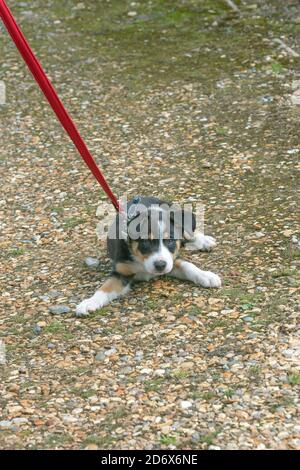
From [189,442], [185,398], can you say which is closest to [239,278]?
[185,398]

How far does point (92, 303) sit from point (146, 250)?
0.49 meters

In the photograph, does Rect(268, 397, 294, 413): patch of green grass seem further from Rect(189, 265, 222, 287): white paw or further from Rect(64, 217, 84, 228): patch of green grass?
Rect(64, 217, 84, 228): patch of green grass

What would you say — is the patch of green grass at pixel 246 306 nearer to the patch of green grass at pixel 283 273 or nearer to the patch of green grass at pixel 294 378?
the patch of green grass at pixel 283 273

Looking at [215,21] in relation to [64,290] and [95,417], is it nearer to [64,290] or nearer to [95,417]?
[64,290]

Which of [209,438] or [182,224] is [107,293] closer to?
[182,224]

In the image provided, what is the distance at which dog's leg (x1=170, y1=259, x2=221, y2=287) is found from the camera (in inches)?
239

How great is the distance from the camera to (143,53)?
10.6 m

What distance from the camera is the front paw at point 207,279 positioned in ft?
19.9

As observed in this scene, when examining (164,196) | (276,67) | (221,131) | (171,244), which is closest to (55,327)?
(171,244)

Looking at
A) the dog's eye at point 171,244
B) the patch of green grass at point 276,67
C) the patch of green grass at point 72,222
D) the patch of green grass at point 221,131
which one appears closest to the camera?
the dog's eye at point 171,244

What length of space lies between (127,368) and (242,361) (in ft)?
2.19

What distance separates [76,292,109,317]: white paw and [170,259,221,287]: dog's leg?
21.3 inches

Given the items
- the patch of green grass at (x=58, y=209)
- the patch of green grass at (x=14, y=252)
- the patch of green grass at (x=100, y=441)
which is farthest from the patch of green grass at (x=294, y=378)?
the patch of green grass at (x=58, y=209)

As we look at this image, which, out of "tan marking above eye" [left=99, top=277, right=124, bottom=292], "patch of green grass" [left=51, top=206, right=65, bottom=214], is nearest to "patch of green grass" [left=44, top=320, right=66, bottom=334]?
"tan marking above eye" [left=99, top=277, right=124, bottom=292]
